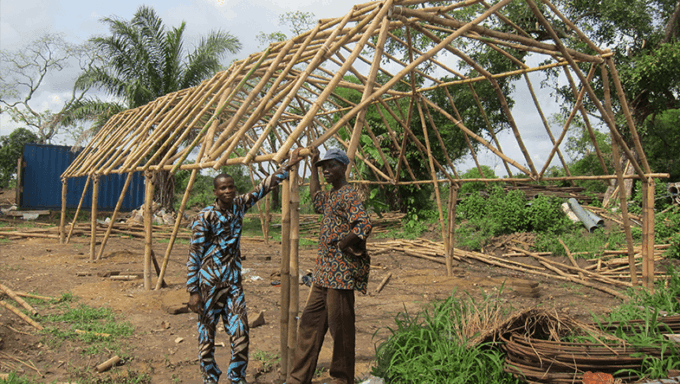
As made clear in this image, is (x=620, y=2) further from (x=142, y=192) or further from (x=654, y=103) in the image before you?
(x=142, y=192)

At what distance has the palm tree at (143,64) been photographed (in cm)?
1593

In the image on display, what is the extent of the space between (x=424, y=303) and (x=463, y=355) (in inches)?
137

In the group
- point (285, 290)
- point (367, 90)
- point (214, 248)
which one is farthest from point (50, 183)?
point (367, 90)

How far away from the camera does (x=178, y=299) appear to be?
20.6 ft

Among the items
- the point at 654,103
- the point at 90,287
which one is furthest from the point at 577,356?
the point at 654,103

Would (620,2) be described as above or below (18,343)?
above

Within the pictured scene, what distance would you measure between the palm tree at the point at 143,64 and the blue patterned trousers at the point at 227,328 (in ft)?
45.6

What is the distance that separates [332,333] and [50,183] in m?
19.1

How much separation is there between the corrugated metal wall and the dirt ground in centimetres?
670

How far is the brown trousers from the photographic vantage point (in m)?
3.28

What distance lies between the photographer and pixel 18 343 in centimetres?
446

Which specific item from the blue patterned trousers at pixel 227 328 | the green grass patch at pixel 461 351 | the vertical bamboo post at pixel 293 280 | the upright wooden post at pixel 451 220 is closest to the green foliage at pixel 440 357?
the green grass patch at pixel 461 351

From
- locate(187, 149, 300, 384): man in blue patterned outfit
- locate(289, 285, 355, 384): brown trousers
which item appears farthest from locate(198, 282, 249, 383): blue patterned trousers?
locate(289, 285, 355, 384): brown trousers

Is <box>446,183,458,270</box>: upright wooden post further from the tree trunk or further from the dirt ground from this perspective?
the tree trunk
